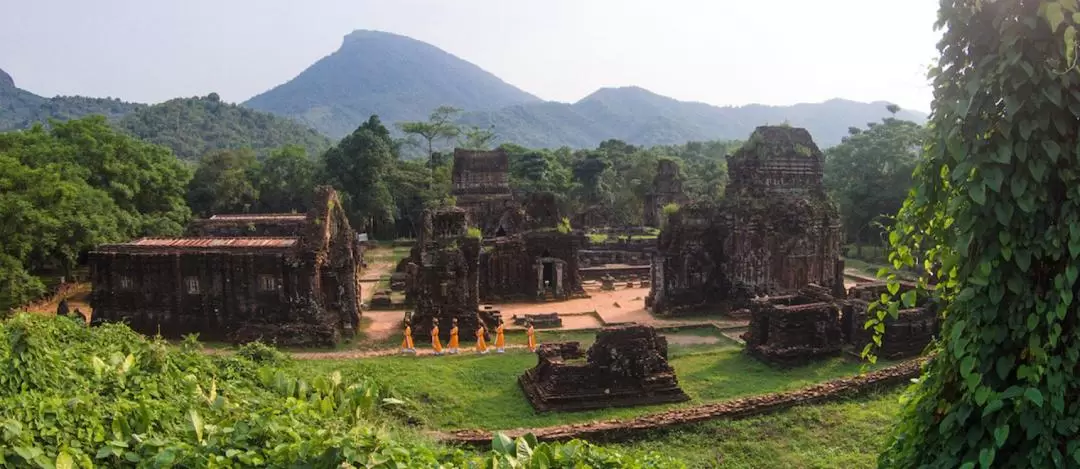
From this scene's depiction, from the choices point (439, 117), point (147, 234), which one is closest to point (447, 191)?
point (439, 117)

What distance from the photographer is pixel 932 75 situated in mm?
5391

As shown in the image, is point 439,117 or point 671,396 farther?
point 439,117

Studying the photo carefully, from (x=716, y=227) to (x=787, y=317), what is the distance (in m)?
8.19

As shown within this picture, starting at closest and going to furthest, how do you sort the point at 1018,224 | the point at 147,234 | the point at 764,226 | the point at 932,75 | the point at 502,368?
the point at 1018,224, the point at 932,75, the point at 502,368, the point at 764,226, the point at 147,234

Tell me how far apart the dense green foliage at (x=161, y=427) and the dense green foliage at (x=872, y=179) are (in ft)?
125

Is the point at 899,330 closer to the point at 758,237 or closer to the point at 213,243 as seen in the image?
the point at 758,237

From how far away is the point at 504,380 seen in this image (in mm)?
16922

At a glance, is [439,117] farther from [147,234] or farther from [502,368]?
[502,368]

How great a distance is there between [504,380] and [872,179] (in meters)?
32.4

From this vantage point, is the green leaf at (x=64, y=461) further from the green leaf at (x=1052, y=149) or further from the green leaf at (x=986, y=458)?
the green leaf at (x=1052, y=149)

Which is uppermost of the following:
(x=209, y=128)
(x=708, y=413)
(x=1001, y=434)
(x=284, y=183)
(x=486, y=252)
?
(x=209, y=128)

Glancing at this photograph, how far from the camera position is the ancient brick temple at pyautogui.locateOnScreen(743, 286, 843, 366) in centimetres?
1819

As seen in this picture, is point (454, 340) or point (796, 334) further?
point (454, 340)

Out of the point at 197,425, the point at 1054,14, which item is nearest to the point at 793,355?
the point at 1054,14
